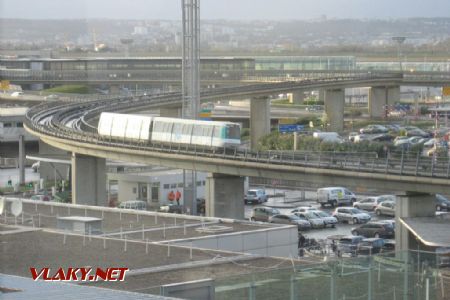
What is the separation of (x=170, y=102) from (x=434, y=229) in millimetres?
12981

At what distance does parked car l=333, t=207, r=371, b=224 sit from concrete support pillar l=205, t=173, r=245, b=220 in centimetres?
140

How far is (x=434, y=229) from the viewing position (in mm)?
13008

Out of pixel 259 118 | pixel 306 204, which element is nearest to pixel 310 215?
pixel 306 204

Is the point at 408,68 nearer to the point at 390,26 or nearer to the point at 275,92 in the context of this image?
the point at 390,26

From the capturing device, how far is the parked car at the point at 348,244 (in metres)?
12.7

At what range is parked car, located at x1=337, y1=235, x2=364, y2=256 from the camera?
41.8ft

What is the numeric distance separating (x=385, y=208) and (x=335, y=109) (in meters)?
14.3

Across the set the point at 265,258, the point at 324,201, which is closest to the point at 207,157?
the point at 324,201

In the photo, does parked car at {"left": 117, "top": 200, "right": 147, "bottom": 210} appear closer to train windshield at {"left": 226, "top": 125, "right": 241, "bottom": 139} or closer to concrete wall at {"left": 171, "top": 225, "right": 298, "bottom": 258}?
train windshield at {"left": 226, "top": 125, "right": 241, "bottom": 139}

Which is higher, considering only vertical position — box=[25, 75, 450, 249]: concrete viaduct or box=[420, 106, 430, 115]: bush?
box=[420, 106, 430, 115]: bush

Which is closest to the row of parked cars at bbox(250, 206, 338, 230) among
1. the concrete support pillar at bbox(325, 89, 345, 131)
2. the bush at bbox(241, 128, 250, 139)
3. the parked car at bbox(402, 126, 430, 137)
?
the parked car at bbox(402, 126, 430, 137)

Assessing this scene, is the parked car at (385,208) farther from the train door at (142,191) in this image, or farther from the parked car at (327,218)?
the train door at (142,191)

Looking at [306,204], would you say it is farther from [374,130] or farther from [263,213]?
[374,130]

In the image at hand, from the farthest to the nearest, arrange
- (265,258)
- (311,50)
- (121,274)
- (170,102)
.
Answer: (311,50) → (170,102) → (265,258) → (121,274)
